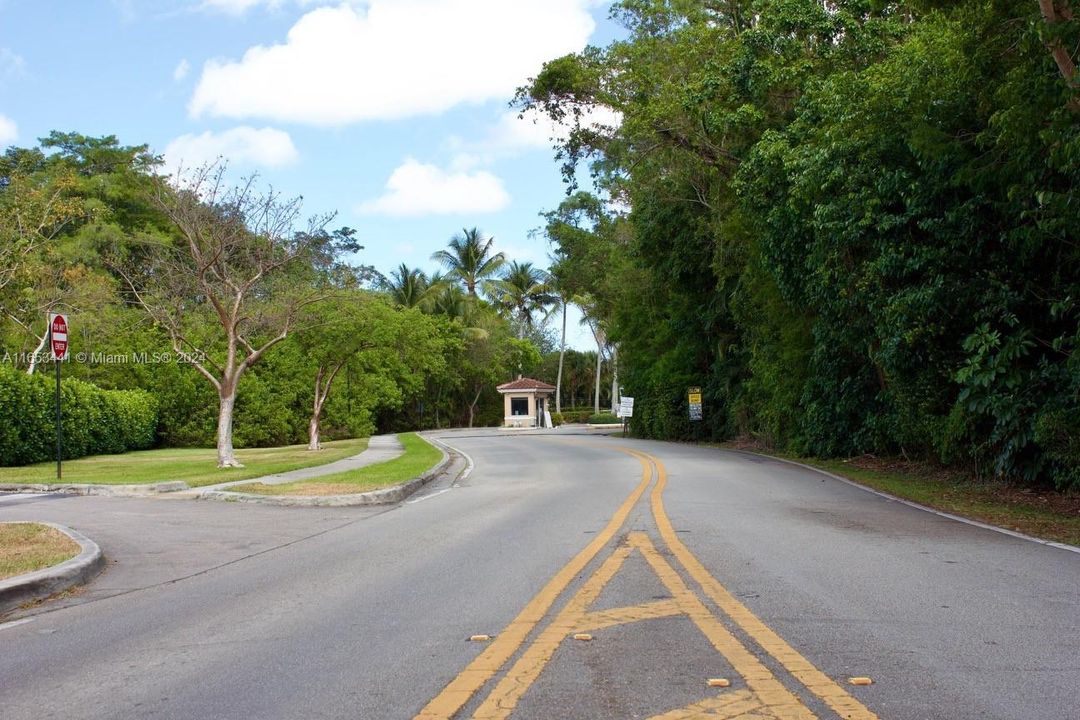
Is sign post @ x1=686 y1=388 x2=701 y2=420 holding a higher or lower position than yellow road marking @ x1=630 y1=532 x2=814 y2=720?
higher

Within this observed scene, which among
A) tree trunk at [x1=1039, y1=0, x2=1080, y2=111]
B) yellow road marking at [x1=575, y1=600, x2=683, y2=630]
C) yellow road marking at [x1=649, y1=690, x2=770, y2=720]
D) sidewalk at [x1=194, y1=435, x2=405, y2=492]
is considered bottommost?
yellow road marking at [x1=649, y1=690, x2=770, y2=720]

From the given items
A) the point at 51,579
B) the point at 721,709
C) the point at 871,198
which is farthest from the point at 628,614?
the point at 871,198

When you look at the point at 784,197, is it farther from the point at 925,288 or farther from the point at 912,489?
the point at 912,489

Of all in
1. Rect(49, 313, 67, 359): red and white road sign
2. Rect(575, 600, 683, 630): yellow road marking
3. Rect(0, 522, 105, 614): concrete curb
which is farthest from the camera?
Rect(49, 313, 67, 359): red and white road sign

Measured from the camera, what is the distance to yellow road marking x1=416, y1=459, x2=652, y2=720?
4.58 meters

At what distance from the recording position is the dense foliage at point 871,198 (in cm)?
1321

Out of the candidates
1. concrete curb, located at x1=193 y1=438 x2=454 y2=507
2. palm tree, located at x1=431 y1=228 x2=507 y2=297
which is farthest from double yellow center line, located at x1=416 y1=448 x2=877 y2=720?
palm tree, located at x1=431 y1=228 x2=507 y2=297

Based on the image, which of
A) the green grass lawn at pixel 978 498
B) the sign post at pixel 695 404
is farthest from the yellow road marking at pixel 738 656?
the sign post at pixel 695 404

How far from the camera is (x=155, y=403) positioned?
1427 inches

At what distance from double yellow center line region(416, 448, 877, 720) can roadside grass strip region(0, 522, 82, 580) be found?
15.9 feet

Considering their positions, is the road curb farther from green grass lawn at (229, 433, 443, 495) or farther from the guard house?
the guard house

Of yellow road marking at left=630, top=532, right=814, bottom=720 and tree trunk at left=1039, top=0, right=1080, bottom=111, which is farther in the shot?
tree trunk at left=1039, top=0, right=1080, bottom=111

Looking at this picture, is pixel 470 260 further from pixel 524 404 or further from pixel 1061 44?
pixel 1061 44

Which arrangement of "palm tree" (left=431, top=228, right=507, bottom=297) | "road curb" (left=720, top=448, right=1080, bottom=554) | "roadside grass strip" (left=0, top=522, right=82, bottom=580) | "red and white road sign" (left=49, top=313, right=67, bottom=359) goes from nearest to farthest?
1. "roadside grass strip" (left=0, top=522, right=82, bottom=580)
2. "road curb" (left=720, top=448, right=1080, bottom=554)
3. "red and white road sign" (left=49, top=313, right=67, bottom=359)
4. "palm tree" (left=431, top=228, right=507, bottom=297)
